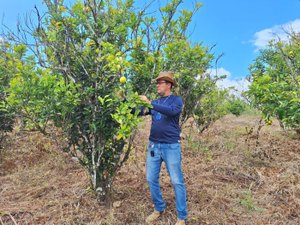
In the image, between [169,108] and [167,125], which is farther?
[167,125]

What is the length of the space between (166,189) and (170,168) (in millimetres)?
1414

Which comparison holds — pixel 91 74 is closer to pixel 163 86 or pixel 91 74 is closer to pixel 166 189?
pixel 163 86

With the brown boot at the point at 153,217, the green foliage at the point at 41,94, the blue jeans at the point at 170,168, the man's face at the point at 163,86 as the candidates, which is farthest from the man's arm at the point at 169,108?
the brown boot at the point at 153,217

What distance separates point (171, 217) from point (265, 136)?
24.6ft

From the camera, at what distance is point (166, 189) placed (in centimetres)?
501

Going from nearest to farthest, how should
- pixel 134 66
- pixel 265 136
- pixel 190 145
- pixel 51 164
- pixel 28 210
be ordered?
pixel 134 66
pixel 28 210
pixel 51 164
pixel 190 145
pixel 265 136

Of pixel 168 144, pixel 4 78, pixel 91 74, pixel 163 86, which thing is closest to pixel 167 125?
pixel 168 144

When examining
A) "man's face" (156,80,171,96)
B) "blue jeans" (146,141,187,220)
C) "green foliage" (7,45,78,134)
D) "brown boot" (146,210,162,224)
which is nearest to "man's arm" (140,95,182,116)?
"man's face" (156,80,171,96)

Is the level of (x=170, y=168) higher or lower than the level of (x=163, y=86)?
lower

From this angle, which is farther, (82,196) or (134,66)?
(82,196)

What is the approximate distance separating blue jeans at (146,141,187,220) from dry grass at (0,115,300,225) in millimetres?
391

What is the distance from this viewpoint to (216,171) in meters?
6.05

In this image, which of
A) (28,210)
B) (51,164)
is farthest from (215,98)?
Result: (28,210)

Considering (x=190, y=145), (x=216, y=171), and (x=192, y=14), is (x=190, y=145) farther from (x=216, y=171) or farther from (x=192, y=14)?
(x=192, y=14)
